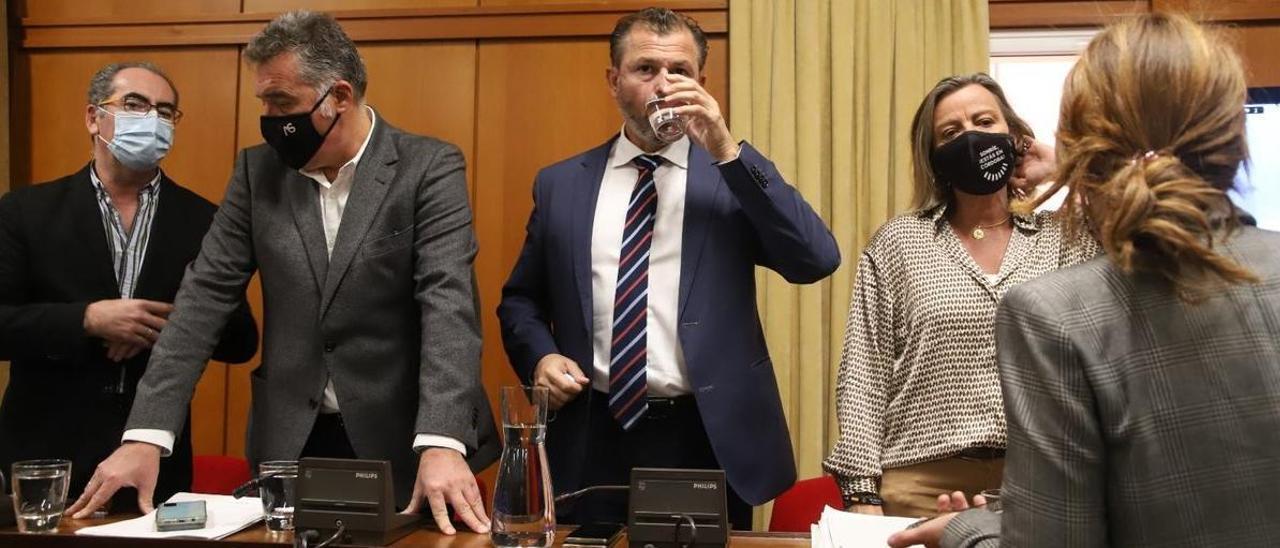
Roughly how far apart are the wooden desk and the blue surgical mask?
4.06ft

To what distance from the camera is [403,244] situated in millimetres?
2027

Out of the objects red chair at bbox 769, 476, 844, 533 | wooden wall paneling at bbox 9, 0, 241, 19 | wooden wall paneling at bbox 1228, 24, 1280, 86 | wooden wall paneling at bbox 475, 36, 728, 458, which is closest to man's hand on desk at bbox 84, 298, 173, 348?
wooden wall paneling at bbox 475, 36, 728, 458

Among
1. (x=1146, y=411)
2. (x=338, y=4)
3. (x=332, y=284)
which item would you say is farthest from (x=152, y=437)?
(x=338, y=4)

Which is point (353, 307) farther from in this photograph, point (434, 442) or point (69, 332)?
point (69, 332)

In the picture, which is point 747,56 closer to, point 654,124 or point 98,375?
point 654,124

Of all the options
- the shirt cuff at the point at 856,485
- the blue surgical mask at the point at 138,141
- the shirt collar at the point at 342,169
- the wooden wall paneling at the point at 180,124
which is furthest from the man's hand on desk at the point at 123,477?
the wooden wall paneling at the point at 180,124

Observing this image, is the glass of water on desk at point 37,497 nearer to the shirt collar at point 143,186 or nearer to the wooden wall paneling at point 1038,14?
the shirt collar at point 143,186

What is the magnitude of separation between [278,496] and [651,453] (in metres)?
0.76

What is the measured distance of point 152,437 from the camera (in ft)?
6.23

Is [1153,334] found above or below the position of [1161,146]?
below

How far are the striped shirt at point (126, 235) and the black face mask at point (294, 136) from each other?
0.68m

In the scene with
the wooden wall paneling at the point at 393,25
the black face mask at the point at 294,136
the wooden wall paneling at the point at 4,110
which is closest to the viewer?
the black face mask at the point at 294,136

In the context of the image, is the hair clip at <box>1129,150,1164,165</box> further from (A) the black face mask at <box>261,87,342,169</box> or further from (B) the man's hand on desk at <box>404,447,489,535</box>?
(A) the black face mask at <box>261,87,342,169</box>

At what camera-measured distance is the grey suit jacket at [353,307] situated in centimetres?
195
